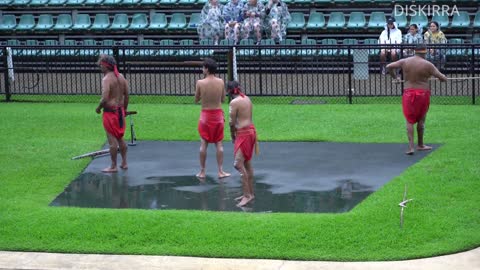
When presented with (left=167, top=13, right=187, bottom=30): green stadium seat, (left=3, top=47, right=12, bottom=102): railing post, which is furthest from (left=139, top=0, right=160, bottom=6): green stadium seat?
(left=3, top=47, right=12, bottom=102): railing post

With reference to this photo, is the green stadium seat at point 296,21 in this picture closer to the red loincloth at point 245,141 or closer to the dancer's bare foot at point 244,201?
the dancer's bare foot at point 244,201

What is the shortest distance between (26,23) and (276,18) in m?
8.82

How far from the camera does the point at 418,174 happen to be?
1536 centimetres

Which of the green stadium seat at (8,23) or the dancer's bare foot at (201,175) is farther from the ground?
the green stadium seat at (8,23)

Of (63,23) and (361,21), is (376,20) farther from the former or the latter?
(63,23)

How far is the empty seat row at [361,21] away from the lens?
96.0 feet

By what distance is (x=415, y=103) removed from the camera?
1703 cm

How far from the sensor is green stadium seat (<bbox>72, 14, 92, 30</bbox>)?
32.0 metres

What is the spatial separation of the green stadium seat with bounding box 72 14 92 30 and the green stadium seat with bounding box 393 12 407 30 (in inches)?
367

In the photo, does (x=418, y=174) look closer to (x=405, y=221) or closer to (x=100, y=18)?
(x=405, y=221)

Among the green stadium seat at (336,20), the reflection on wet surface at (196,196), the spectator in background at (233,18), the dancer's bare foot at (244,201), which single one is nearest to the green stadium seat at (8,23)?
the spectator in background at (233,18)

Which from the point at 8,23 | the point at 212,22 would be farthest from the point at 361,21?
the point at 8,23

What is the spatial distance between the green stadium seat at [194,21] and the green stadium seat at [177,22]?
0.65ft

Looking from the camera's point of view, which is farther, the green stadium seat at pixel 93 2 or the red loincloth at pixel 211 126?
the green stadium seat at pixel 93 2
